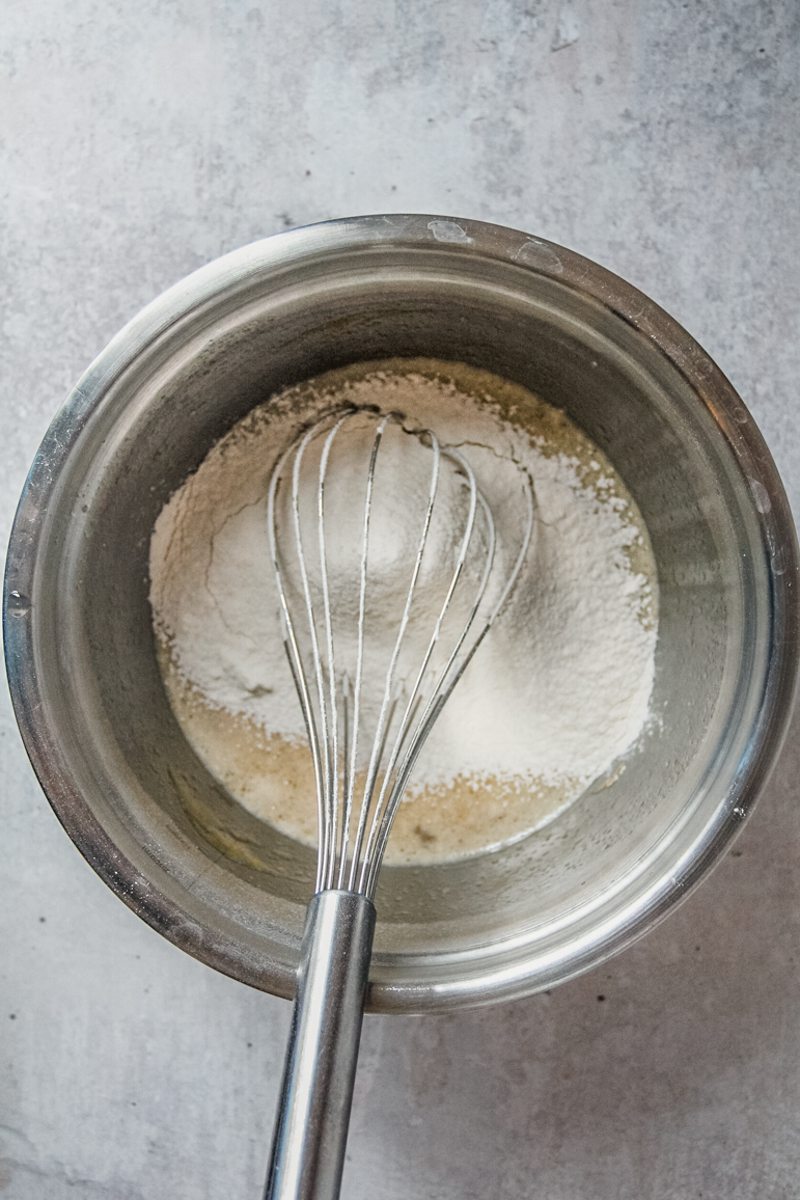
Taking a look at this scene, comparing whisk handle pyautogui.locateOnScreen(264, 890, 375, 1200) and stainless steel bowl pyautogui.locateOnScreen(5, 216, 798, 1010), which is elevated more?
stainless steel bowl pyautogui.locateOnScreen(5, 216, 798, 1010)

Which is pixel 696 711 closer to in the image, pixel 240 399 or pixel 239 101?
pixel 240 399

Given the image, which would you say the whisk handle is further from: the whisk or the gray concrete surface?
the gray concrete surface

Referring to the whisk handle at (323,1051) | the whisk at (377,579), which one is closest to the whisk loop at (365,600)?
the whisk at (377,579)

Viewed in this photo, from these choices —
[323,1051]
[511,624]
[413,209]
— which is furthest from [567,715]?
[413,209]

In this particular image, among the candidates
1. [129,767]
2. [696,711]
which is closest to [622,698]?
[696,711]

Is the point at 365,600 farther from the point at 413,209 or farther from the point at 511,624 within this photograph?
the point at 413,209

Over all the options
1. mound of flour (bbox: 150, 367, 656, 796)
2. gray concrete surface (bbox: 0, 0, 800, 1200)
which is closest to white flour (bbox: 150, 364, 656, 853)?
mound of flour (bbox: 150, 367, 656, 796)
